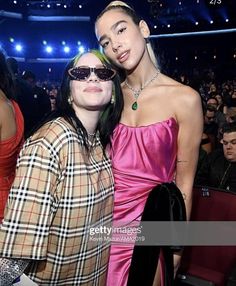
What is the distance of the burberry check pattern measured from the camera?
131 cm

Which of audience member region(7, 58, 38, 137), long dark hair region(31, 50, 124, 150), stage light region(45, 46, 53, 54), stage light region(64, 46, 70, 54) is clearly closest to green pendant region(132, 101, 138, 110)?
long dark hair region(31, 50, 124, 150)

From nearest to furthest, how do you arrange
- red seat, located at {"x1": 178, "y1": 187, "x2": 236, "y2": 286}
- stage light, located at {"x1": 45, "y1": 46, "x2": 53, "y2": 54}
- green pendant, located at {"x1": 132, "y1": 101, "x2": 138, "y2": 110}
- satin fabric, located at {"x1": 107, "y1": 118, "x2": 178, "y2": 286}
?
satin fabric, located at {"x1": 107, "y1": 118, "x2": 178, "y2": 286}
green pendant, located at {"x1": 132, "y1": 101, "x2": 138, "y2": 110}
red seat, located at {"x1": 178, "y1": 187, "x2": 236, "y2": 286}
stage light, located at {"x1": 45, "y1": 46, "x2": 53, "y2": 54}

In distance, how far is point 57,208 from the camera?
1.38 meters

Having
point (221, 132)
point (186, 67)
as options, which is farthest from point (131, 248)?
point (186, 67)

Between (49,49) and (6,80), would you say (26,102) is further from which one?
(49,49)

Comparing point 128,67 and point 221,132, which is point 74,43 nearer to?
point 221,132

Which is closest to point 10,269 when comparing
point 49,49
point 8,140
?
point 8,140

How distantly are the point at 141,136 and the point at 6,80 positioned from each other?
858 millimetres

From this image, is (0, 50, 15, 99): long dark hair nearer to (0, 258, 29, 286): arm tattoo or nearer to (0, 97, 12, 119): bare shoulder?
(0, 97, 12, 119): bare shoulder

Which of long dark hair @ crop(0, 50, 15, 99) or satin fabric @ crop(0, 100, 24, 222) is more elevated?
long dark hair @ crop(0, 50, 15, 99)

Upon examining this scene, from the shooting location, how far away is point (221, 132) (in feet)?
12.5

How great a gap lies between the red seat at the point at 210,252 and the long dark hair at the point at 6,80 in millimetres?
1297

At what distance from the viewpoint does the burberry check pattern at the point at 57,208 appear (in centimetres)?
131

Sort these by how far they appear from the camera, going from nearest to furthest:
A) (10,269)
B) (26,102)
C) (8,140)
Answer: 1. (10,269)
2. (8,140)
3. (26,102)
